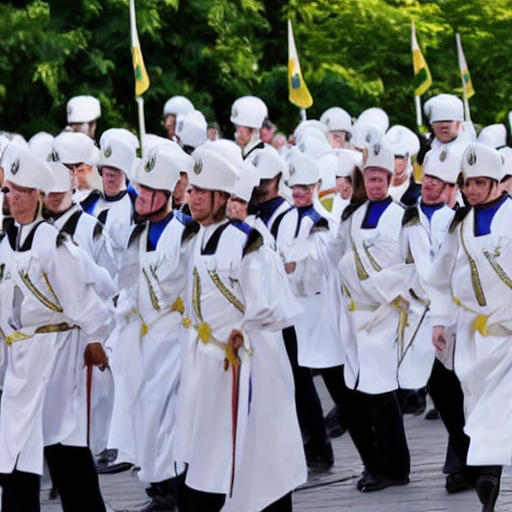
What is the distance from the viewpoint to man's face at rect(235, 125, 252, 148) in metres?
14.9

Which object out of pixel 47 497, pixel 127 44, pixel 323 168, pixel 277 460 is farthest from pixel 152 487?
pixel 127 44

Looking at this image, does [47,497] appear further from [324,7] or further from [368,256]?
[324,7]

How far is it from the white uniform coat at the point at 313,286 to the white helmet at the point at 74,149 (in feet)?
4.21

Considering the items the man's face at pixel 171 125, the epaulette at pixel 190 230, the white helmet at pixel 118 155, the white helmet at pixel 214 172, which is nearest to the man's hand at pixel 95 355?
the epaulette at pixel 190 230

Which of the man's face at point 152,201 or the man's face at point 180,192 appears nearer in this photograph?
the man's face at point 152,201

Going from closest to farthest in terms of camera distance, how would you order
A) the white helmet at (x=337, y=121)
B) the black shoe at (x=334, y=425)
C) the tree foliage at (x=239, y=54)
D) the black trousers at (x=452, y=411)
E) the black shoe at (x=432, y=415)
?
the black trousers at (x=452, y=411), the black shoe at (x=334, y=425), the black shoe at (x=432, y=415), the white helmet at (x=337, y=121), the tree foliage at (x=239, y=54)

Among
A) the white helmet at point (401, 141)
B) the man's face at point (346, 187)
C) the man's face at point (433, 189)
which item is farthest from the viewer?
the white helmet at point (401, 141)

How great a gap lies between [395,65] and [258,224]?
17.0 m

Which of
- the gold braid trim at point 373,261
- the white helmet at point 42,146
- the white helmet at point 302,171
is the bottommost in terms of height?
the gold braid trim at point 373,261

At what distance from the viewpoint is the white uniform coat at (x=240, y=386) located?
9492 millimetres

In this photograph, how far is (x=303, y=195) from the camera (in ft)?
42.6

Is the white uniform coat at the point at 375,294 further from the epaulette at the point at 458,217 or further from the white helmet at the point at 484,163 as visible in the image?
the white helmet at the point at 484,163

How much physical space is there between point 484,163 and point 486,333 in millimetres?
835

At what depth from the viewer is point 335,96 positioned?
27594 millimetres
